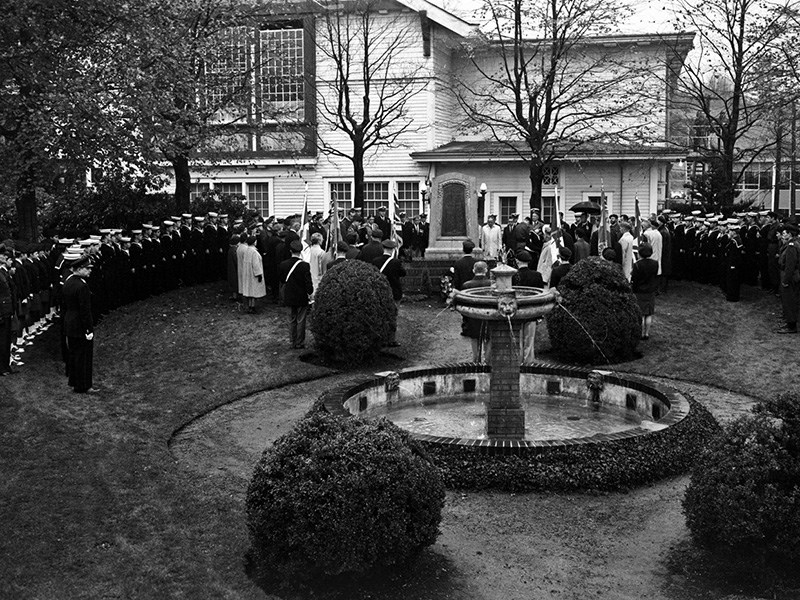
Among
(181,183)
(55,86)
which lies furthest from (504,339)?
(181,183)

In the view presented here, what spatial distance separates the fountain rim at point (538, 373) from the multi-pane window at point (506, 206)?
→ 75.2ft

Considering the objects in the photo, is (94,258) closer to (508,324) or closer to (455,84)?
(508,324)

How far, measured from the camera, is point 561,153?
112 feet

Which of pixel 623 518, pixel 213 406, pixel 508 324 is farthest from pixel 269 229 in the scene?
pixel 623 518

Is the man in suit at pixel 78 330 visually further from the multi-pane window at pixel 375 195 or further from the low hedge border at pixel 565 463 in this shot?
the multi-pane window at pixel 375 195

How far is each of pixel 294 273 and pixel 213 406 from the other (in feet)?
14.1

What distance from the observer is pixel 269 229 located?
25484mm

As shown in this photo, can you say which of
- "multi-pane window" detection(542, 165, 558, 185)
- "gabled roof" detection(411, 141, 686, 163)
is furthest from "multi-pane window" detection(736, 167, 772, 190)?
"gabled roof" detection(411, 141, 686, 163)

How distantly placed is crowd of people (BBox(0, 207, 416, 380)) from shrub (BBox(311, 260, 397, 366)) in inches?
48.4

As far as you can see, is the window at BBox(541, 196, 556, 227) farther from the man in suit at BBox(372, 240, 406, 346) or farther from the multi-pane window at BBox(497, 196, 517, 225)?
the man in suit at BBox(372, 240, 406, 346)

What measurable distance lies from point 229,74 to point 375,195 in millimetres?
10109

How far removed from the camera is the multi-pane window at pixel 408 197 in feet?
125

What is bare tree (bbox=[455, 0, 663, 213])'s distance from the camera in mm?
30703

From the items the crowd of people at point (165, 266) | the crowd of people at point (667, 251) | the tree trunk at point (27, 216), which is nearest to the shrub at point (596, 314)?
the crowd of people at point (667, 251)
